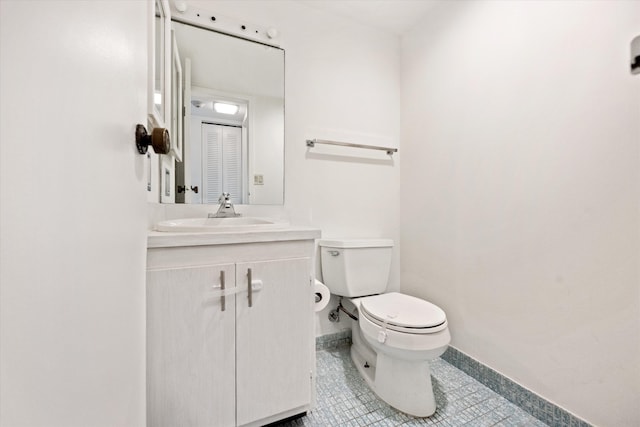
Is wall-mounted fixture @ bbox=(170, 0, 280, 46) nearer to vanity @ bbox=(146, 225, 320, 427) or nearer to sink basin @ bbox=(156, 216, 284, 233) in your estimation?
sink basin @ bbox=(156, 216, 284, 233)

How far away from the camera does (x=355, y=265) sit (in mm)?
1608

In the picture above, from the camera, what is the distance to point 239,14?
1497mm

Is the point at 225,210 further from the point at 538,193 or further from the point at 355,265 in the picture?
the point at 538,193

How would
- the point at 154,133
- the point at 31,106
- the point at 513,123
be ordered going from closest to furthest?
the point at 31,106, the point at 154,133, the point at 513,123

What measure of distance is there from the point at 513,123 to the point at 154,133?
59.3 inches

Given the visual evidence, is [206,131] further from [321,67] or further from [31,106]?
[31,106]

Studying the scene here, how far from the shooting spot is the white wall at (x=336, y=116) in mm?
1625

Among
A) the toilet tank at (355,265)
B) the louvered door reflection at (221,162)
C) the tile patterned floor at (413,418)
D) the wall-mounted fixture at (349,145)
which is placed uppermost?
the wall-mounted fixture at (349,145)

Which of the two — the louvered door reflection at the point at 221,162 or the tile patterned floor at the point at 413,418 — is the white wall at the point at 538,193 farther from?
the louvered door reflection at the point at 221,162

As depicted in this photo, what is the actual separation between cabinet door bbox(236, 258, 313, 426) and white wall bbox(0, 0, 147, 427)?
48 centimetres

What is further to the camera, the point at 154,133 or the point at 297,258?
the point at 297,258

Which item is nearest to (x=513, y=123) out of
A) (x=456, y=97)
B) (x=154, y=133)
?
(x=456, y=97)

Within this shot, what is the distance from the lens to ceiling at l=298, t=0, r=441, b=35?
1644 mm

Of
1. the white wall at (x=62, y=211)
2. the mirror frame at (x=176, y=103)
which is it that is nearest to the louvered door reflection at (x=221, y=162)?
the mirror frame at (x=176, y=103)
